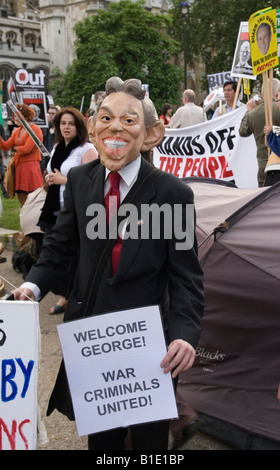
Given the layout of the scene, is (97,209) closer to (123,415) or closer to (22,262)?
(123,415)

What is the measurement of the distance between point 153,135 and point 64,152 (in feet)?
9.80

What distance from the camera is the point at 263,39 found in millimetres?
6293

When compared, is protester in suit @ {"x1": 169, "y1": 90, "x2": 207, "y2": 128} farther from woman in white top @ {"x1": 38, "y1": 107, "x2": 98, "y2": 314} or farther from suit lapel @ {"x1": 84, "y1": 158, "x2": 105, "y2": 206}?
suit lapel @ {"x1": 84, "y1": 158, "x2": 105, "y2": 206}

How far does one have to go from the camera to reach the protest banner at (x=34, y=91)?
1227cm

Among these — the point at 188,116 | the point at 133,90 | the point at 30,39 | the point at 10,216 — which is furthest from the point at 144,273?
the point at 30,39

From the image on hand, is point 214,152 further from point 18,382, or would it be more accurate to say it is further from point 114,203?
point 18,382

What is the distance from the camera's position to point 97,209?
2.20 m

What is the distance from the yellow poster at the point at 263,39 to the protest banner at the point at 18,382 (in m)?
4.94

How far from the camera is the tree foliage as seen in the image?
45094 millimetres

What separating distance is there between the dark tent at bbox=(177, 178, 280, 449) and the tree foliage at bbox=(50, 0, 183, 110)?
4196 cm

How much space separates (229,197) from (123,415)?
7.37 ft

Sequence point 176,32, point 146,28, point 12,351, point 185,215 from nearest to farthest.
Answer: point 12,351
point 185,215
point 146,28
point 176,32

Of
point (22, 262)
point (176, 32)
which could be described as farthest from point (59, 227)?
point (176, 32)

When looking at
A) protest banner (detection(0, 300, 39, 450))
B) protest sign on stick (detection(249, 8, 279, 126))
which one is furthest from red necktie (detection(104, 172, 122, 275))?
protest sign on stick (detection(249, 8, 279, 126))
